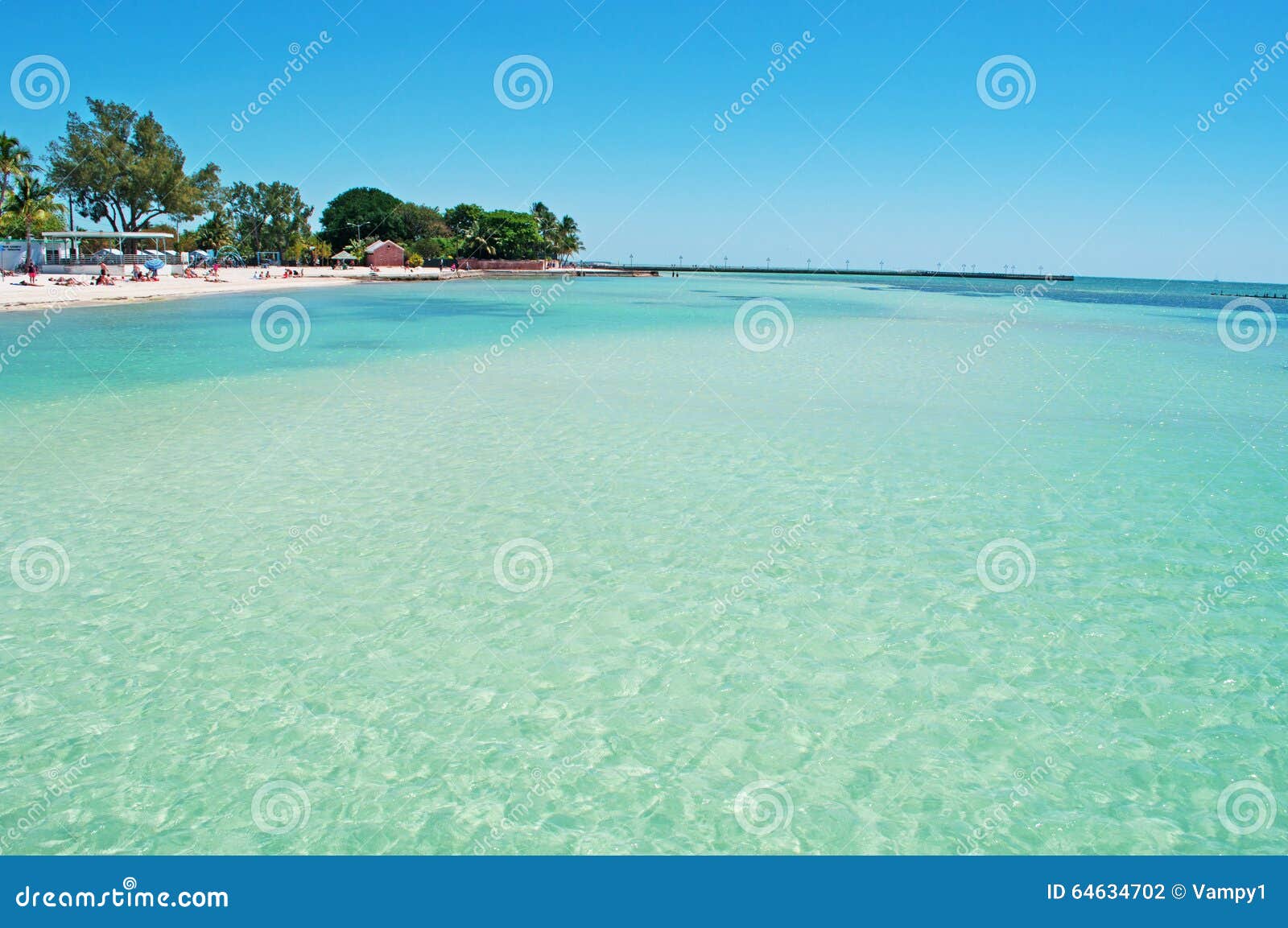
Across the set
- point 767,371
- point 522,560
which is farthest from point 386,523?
point 767,371

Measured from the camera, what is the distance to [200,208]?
7762 centimetres

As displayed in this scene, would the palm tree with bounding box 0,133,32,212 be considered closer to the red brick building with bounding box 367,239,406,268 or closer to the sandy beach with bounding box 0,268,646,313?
the sandy beach with bounding box 0,268,646,313

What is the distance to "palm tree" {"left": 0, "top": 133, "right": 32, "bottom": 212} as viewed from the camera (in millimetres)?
48812

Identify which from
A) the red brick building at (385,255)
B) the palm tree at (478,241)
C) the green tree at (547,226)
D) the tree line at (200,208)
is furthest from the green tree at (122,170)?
the green tree at (547,226)

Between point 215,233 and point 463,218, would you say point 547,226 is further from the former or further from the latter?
point 215,233

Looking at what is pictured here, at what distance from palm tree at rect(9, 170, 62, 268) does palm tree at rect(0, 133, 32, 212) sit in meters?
0.50

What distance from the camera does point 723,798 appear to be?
443 cm

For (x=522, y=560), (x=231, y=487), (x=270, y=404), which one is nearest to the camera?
(x=522, y=560)

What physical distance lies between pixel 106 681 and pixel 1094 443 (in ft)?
45.0

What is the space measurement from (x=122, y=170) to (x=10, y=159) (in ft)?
82.1

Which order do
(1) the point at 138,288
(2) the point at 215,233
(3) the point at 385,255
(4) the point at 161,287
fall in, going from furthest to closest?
(3) the point at 385,255 < (2) the point at 215,233 < (4) the point at 161,287 < (1) the point at 138,288

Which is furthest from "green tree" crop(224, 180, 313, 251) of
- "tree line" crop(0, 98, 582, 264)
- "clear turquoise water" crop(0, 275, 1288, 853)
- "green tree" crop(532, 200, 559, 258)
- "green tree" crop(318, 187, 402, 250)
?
"clear turquoise water" crop(0, 275, 1288, 853)

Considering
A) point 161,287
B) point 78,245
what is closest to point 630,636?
point 161,287
